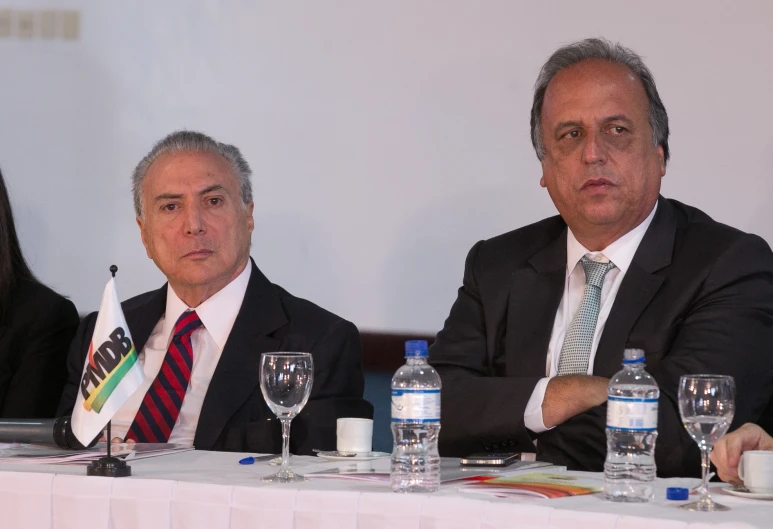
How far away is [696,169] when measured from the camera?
3.63 metres

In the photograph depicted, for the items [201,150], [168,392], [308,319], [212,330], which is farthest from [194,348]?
[201,150]

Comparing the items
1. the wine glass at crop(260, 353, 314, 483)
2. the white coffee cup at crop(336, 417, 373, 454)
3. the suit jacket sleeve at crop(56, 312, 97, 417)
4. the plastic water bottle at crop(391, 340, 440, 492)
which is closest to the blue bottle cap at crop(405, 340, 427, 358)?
the plastic water bottle at crop(391, 340, 440, 492)

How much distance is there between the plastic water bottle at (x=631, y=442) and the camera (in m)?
1.92

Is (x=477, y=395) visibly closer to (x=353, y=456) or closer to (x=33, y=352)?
(x=353, y=456)

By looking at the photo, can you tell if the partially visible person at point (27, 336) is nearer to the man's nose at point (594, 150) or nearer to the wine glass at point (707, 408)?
the man's nose at point (594, 150)

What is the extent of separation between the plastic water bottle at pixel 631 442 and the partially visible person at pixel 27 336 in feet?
7.40

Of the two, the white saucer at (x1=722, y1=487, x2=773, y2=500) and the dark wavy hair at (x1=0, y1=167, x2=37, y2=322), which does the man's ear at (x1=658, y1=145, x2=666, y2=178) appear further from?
the dark wavy hair at (x1=0, y1=167, x2=37, y2=322)

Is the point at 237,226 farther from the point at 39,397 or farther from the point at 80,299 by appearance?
the point at 80,299

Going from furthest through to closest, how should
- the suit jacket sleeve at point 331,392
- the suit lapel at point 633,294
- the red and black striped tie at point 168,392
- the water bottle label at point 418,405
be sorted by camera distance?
the red and black striped tie at point 168,392 < the suit jacket sleeve at point 331,392 < the suit lapel at point 633,294 < the water bottle label at point 418,405

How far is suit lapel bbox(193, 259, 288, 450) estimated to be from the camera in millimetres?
3045

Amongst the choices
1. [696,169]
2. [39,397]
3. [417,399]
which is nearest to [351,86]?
[696,169]

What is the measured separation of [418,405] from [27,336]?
207 centimetres

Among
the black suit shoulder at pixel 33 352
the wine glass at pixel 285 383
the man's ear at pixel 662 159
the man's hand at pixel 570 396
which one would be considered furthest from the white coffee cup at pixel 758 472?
the black suit shoulder at pixel 33 352

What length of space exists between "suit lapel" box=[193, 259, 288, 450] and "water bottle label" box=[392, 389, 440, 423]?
1122 millimetres
